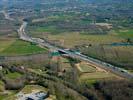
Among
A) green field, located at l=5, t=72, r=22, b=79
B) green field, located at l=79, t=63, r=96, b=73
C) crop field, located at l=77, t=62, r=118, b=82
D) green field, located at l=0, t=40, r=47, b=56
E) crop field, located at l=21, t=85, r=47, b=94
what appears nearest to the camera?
crop field, located at l=21, t=85, r=47, b=94

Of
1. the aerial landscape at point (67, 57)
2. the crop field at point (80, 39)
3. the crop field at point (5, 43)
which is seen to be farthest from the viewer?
the crop field at point (80, 39)

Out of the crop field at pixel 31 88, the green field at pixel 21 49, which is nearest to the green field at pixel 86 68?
the crop field at pixel 31 88

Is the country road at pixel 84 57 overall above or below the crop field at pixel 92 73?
below

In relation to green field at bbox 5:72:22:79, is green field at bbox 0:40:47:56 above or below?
below

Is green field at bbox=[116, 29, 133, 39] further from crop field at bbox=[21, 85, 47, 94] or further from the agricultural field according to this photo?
crop field at bbox=[21, 85, 47, 94]

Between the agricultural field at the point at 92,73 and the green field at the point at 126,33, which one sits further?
the green field at the point at 126,33

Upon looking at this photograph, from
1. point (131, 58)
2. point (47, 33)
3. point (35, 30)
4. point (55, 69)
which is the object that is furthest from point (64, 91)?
point (35, 30)

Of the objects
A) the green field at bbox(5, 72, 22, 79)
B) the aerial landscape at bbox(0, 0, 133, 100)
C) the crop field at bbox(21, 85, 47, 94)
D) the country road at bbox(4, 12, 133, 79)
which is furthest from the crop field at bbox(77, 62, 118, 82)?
the green field at bbox(5, 72, 22, 79)

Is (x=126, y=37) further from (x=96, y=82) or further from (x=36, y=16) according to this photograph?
(x=36, y=16)

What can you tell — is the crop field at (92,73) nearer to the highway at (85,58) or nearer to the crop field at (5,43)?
the highway at (85,58)

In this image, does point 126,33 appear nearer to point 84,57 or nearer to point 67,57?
point 84,57
